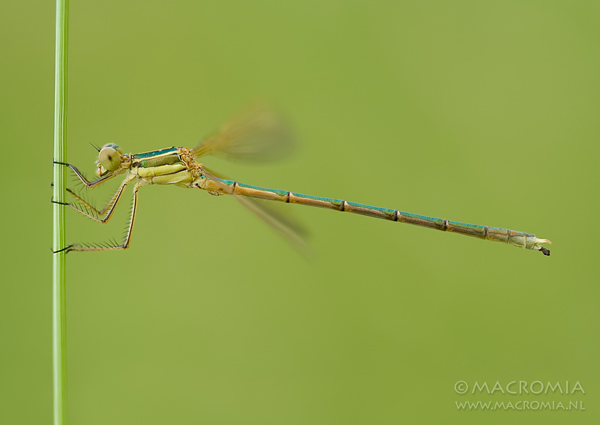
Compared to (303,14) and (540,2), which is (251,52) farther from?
(540,2)

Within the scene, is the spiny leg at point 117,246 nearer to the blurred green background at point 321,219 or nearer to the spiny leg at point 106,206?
the spiny leg at point 106,206

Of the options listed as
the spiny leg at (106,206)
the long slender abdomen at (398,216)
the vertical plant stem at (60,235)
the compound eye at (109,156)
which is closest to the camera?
the vertical plant stem at (60,235)

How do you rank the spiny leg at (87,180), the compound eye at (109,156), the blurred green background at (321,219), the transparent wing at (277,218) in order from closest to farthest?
the spiny leg at (87,180)
the compound eye at (109,156)
the transparent wing at (277,218)
the blurred green background at (321,219)

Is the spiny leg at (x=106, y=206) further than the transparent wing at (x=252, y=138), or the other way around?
the transparent wing at (x=252, y=138)

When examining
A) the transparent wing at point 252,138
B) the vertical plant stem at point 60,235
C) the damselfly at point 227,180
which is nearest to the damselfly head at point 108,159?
the damselfly at point 227,180

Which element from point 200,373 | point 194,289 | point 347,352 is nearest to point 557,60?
point 347,352

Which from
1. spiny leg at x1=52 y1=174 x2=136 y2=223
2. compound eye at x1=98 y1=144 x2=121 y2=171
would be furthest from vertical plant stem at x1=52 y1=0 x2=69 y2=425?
compound eye at x1=98 y1=144 x2=121 y2=171

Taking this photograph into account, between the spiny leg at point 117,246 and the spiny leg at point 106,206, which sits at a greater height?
the spiny leg at point 106,206

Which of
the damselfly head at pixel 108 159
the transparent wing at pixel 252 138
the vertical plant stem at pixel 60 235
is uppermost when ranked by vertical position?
the transparent wing at pixel 252 138
